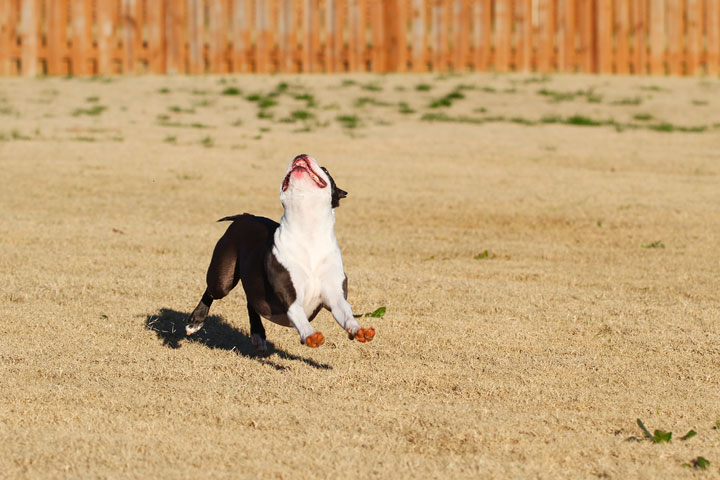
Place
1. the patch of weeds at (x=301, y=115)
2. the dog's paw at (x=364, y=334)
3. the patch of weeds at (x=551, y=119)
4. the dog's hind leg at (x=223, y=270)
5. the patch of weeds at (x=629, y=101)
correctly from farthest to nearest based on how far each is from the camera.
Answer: the patch of weeds at (x=629, y=101) → the patch of weeds at (x=551, y=119) → the patch of weeds at (x=301, y=115) → the dog's hind leg at (x=223, y=270) → the dog's paw at (x=364, y=334)

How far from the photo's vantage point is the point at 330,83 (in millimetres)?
18656

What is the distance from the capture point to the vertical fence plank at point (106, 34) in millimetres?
18234

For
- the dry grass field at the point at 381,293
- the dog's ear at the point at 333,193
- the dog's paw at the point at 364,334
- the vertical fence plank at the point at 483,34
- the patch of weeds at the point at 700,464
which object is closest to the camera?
the patch of weeds at the point at 700,464

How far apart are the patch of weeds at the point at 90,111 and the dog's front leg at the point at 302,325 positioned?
12.7 m

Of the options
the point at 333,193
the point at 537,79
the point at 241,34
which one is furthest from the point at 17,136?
the point at 333,193

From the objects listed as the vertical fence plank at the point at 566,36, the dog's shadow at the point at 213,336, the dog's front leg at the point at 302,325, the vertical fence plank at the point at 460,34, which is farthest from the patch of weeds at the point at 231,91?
the dog's front leg at the point at 302,325

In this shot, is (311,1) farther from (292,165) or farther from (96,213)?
(292,165)

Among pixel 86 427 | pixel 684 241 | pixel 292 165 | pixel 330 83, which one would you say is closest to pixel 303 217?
pixel 292 165

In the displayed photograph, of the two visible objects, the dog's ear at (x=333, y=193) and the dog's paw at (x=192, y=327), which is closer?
the dog's ear at (x=333, y=193)

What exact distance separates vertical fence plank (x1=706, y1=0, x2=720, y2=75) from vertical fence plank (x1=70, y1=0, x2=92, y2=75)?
1198 cm

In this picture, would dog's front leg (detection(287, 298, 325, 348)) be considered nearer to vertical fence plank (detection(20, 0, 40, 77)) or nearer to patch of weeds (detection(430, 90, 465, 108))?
patch of weeds (detection(430, 90, 465, 108))

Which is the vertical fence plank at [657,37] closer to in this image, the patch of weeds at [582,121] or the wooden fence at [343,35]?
the wooden fence at [343,35]

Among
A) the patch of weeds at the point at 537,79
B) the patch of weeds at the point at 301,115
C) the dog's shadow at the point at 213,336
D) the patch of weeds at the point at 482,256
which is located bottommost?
the dog's shadow at the point at 213,336

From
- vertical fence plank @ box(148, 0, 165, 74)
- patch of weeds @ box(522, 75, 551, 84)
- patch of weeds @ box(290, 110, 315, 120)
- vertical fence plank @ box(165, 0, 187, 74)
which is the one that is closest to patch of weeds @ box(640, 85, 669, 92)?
patch of weeds @ box(522, 75, 551, 84)
